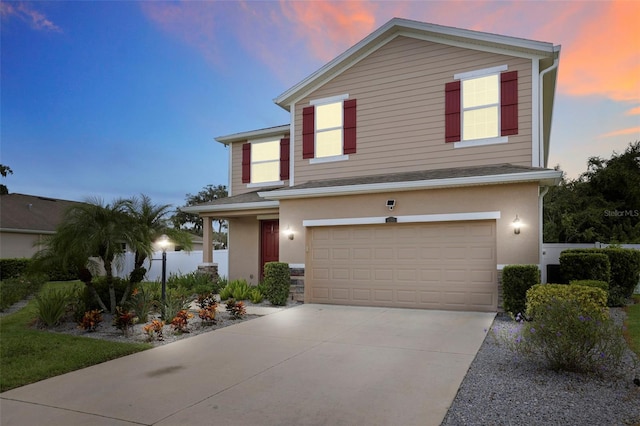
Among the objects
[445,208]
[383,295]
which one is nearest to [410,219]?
[445,208]

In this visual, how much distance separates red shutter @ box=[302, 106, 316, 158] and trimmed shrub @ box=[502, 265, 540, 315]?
6381mm

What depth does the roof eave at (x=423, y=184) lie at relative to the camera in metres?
8.55

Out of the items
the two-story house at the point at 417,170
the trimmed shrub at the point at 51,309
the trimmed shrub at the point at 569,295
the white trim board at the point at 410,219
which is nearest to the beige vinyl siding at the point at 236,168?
the two-story house at the point at 417,170

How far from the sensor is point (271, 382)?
480 cm

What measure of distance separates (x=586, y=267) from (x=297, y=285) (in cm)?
677

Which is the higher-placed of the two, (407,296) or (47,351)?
(407,296)

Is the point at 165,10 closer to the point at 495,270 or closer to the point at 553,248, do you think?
the point at 495,270

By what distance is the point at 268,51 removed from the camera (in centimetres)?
1625

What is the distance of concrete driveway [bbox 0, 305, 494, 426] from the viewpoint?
3877mm

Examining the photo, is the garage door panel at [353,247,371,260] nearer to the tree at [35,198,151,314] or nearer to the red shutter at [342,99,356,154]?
the red shutter at [342,99,356,154]

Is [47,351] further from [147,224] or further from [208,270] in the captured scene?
[208,270]

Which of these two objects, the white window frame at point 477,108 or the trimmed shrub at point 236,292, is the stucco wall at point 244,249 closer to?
the trimmed shrub at point 236,292

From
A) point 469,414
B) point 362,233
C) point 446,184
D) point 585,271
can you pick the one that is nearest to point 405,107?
point 446,184

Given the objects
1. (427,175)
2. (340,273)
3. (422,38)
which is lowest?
(340,273)
